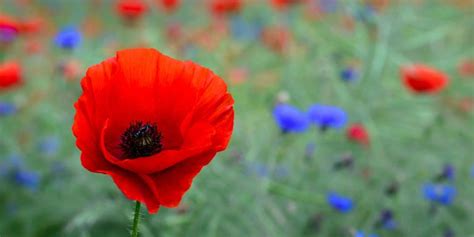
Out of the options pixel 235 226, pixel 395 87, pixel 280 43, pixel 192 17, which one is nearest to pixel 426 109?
pixel 395 87

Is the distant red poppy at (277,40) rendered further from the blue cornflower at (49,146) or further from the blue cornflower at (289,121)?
the blue cornflower at (289,121)

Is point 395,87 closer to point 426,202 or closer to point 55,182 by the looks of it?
point 426,202

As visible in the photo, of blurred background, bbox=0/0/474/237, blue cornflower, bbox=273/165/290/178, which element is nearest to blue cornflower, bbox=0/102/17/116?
blurred background, bbox=0/0/474/237

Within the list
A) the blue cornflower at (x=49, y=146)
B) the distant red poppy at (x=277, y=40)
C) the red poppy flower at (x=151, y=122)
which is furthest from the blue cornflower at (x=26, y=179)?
the distant red poppy at (x=277, y=40)

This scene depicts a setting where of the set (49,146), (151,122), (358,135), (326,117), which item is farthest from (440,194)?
(49,146)

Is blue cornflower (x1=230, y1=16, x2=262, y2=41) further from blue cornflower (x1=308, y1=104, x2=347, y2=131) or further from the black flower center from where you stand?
the black flower center

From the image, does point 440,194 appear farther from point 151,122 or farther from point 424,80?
point 151,122
